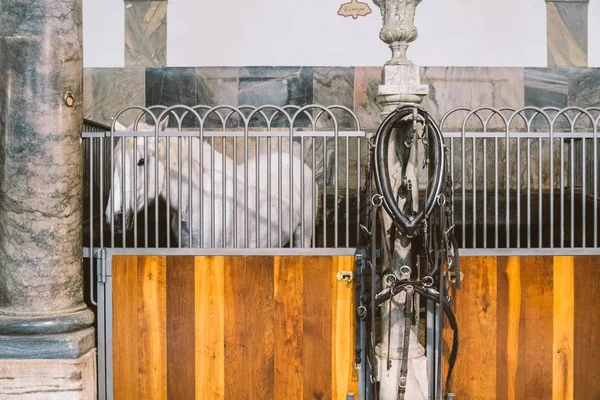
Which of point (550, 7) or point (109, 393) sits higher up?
point (550, 7)

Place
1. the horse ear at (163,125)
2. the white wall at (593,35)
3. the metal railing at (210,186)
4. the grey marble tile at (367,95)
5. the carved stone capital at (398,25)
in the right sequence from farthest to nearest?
the white wall at (593,35) < the grey marble tile at (367,95) < the horse ear at (163,125) < the metal railing at (210,186) < the carved stone capital at (398,25)

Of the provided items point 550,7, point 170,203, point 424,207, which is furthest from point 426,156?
point 550,7

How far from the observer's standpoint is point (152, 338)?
4461 mm

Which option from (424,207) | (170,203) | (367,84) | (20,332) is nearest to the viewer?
(424,207)

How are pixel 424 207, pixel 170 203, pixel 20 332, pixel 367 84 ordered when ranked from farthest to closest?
pixel 367 84 → pixel 170 203 → pixel 20 332 → pixel 424 207

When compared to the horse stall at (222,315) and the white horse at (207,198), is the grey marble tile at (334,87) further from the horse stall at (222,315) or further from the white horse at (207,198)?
the horse stall at (222,315)

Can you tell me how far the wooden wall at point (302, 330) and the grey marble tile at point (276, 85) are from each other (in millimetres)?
2706

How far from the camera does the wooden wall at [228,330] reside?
4.42 m

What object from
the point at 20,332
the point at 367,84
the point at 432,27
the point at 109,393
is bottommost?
the point at 109,393

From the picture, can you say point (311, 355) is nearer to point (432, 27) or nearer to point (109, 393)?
point (109, 393)

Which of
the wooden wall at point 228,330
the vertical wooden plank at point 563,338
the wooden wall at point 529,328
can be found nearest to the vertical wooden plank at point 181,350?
the wooden wall at point 228,330

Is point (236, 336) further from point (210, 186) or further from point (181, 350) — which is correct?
point (210, 186)

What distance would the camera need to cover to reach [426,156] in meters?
4.17

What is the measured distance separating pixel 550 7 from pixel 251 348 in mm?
4056
